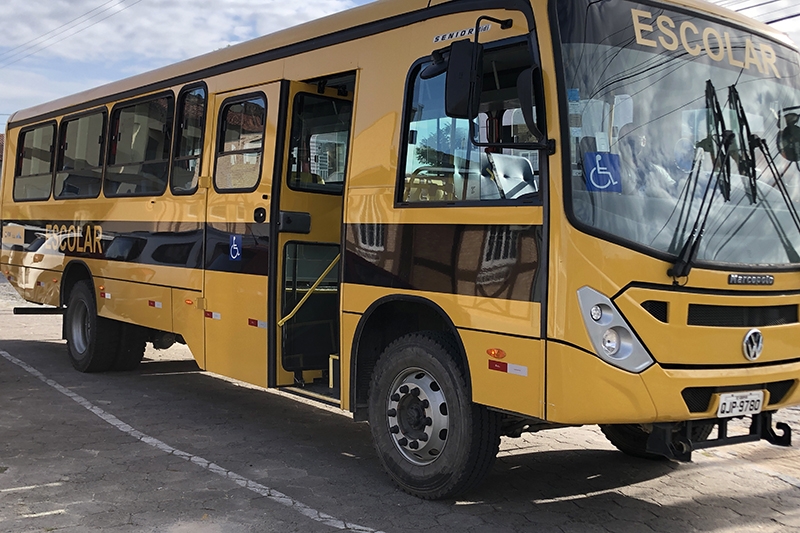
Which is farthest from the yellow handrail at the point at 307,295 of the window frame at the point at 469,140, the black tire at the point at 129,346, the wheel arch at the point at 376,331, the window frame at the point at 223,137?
the black tire at the point at 129,346

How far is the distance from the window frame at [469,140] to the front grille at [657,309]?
2.53ft

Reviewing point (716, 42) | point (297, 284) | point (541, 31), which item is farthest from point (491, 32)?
point (297, 284)

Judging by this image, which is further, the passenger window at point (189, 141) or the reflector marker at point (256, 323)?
the passenger window at point (189, 141)

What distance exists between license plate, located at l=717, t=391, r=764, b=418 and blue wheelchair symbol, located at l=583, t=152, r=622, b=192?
1303 millimetres

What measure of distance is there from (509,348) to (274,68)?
11.2ft

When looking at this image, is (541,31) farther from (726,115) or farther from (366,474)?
(366,474)

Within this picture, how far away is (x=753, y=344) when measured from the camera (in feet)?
16.1

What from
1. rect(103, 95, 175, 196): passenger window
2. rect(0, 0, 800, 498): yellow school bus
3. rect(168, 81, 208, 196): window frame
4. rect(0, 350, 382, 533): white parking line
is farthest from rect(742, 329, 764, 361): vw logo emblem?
rect(103, 95, 175, 196): passenger window

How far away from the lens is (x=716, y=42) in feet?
17.0

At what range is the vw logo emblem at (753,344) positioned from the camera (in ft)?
16.0

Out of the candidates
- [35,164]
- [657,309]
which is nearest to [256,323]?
[657,309]

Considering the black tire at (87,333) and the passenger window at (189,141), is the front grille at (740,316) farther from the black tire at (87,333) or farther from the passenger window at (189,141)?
the black tire at (87,333)

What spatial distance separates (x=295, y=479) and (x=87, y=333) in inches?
201

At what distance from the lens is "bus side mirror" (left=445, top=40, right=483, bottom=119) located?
15.6 ft
